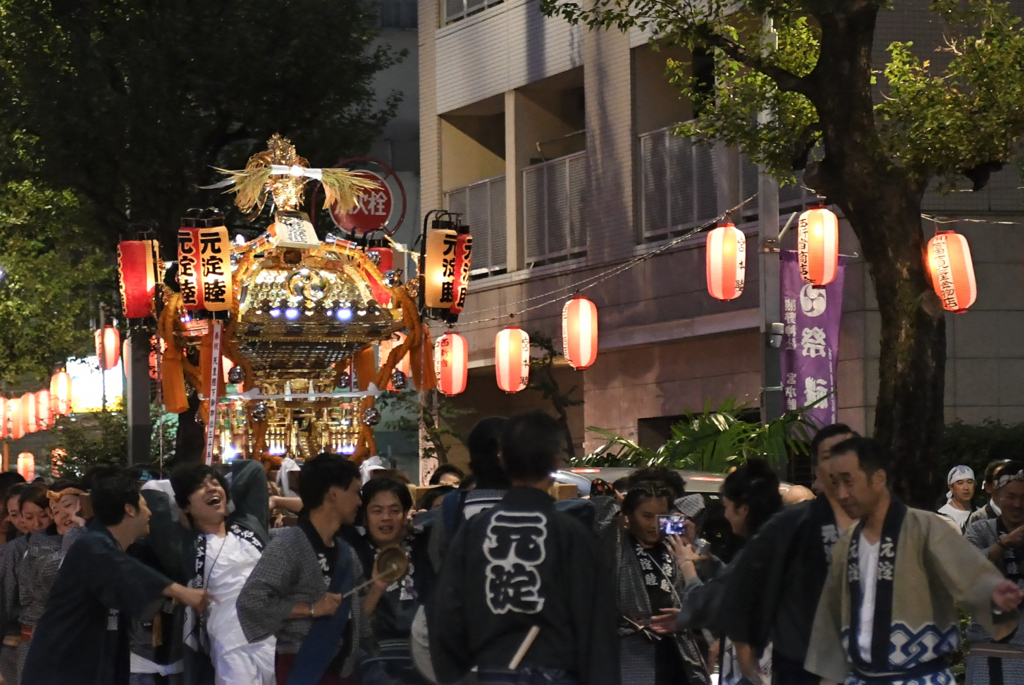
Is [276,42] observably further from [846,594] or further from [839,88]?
[846,594]

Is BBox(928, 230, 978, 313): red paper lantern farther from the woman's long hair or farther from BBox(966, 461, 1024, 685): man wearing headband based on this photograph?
the woman's long hair

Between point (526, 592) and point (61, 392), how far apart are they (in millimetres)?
25701

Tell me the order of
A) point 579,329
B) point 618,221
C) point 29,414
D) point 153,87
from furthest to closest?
1. point 29,414
2. point 618,221
3. point 153,87
4. point 579,329

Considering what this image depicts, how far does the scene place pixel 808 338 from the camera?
16.1 metres

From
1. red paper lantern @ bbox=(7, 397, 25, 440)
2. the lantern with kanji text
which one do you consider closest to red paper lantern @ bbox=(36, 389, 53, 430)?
red paper lantern @ bbox=(7, 397, 25, 440)

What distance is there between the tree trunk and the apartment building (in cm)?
354

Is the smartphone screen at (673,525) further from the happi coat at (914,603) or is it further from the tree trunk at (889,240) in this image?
the tree trunk at (889,240)

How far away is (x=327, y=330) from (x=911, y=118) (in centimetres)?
675

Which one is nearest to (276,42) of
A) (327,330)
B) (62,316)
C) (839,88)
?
(327,330)

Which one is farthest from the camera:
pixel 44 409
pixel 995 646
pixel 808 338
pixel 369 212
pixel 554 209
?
pixel 44 409

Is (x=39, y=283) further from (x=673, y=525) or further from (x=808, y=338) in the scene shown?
(x=673, y=525)

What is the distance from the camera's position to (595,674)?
16.9 ft

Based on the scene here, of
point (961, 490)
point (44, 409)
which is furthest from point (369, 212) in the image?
point (44, 409)

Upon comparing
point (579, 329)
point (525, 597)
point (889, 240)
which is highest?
point (889, 240)
